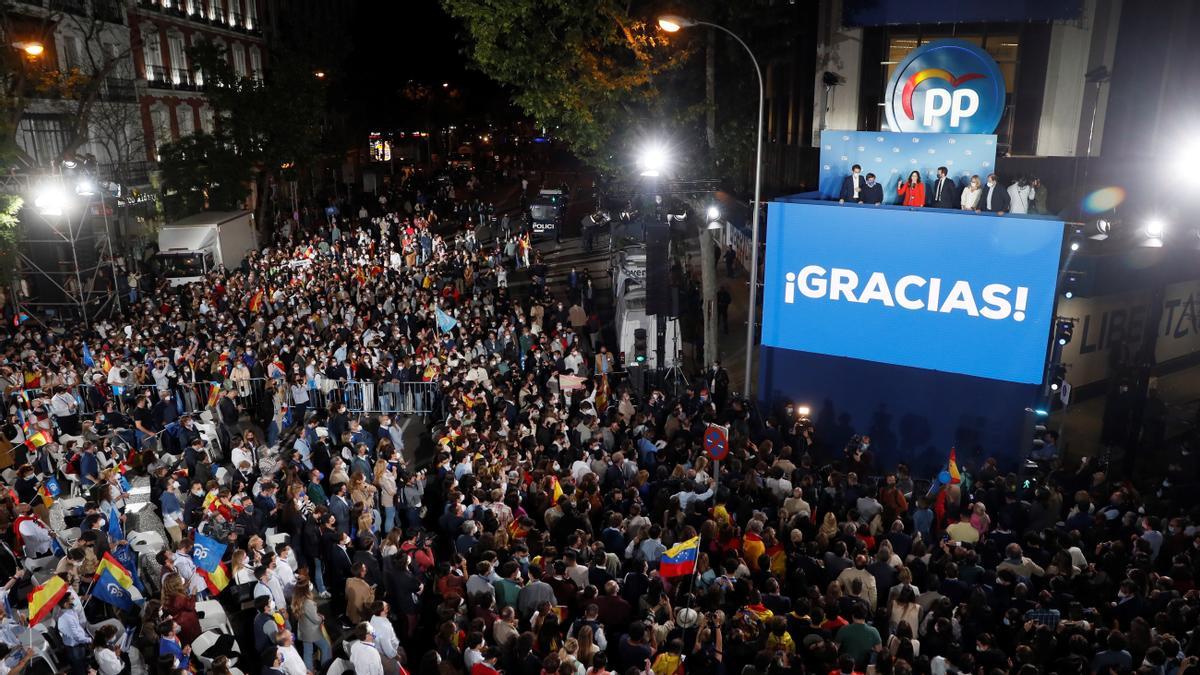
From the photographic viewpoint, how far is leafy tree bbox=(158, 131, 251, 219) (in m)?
37.8

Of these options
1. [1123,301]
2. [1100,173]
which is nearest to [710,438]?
[1100,173]

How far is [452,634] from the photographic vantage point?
294 inches

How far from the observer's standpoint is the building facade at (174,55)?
39844mm

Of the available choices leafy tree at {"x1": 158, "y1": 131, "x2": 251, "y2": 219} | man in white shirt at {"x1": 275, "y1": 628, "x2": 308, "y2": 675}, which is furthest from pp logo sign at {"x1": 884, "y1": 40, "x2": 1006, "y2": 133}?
leafy tree at {"x1": 158, "y1": 131, "x2": 251, "y2": 219}

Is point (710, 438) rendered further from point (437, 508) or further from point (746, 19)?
point (746, 19)

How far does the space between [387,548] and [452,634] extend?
2.02 metres

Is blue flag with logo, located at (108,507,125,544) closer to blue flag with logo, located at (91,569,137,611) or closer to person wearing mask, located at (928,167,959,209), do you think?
blue flag with logo, located at (91,569,137,611)

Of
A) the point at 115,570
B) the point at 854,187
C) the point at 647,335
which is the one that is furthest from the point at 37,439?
the point at 854,187

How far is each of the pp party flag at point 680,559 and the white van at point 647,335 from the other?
30.0 ft

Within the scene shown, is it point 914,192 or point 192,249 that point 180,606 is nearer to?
point 914,192

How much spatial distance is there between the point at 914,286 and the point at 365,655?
9.13 m

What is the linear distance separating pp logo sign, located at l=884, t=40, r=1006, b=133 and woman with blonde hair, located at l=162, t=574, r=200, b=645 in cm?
1151

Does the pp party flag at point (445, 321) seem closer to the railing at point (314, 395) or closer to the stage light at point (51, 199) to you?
the railing at point (314, 395)

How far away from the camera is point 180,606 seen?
8281 millimetres
